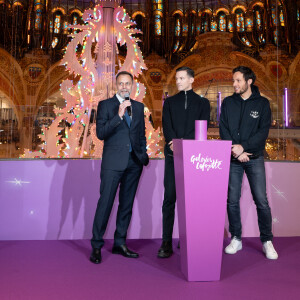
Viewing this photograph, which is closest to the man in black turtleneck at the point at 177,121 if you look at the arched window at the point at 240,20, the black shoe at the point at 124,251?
the black shoe at the point at 124,251

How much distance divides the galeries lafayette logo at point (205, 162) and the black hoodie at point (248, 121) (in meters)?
0.38

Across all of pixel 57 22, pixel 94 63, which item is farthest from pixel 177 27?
pixel 94 63

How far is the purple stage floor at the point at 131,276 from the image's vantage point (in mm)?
1246

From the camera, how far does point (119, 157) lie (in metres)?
1.70

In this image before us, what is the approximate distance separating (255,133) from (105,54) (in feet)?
6.56

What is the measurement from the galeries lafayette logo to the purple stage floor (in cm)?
45

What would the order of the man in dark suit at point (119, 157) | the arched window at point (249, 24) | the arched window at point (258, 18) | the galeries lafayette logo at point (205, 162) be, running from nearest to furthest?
the galeries lafayette logo at point (205, 162)
the man in dark suit at point (119, 157)
the arched window at point (258, 18)
the arched window at point (249, 24)

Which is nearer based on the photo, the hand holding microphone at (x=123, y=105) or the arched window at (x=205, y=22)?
the hand holding microphone at (x=123, y=105)

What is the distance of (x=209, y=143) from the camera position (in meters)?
1.36

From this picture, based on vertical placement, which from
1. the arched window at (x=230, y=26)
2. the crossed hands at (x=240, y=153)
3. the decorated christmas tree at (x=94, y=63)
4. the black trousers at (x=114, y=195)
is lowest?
the black trousers at (x=114, y=195)

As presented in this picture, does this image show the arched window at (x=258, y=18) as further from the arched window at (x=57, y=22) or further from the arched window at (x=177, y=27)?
the arched window at (x=57, y=22)

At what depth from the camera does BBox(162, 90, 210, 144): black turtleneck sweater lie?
5.71ft

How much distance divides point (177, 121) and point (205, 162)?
0.43 m

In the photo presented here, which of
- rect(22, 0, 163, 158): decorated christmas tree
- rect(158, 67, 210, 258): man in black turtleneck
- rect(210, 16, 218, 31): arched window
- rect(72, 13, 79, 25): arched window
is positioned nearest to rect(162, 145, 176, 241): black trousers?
rect(158, 67, 210, 258): man in black turtleneck
